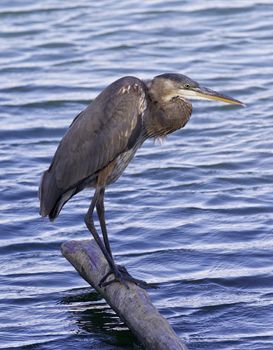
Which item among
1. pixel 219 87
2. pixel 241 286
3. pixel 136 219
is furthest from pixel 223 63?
pixel 241 286

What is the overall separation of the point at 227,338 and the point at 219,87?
276 inches

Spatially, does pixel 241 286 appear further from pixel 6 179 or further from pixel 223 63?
pixel 223 63

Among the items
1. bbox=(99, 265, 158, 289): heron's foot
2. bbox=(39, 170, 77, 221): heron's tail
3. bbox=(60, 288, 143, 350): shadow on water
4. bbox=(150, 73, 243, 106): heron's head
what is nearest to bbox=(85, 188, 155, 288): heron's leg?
bbox=(99, 265, 158, 289): heron's foot

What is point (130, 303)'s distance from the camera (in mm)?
7672

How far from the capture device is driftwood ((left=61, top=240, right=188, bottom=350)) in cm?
718

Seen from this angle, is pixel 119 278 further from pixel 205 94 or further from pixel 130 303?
pixel 205 94

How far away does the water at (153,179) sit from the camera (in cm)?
865

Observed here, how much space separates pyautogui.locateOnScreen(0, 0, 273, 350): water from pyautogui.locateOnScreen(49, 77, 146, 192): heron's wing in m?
1.01

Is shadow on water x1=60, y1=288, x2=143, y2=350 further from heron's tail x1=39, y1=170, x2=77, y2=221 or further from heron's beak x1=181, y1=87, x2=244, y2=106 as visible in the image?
heron's beak x1=181, y1=87, x2=244, y2=106

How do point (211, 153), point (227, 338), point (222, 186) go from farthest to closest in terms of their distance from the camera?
point (211, 153), point (222, 186), point (227, 338)

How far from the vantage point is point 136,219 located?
10.7 metres

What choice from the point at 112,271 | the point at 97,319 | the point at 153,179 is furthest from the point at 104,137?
the point at 153,179

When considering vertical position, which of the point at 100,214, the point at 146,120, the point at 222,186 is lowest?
the point at 222,186

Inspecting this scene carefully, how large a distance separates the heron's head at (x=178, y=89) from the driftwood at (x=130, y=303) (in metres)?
1.20
